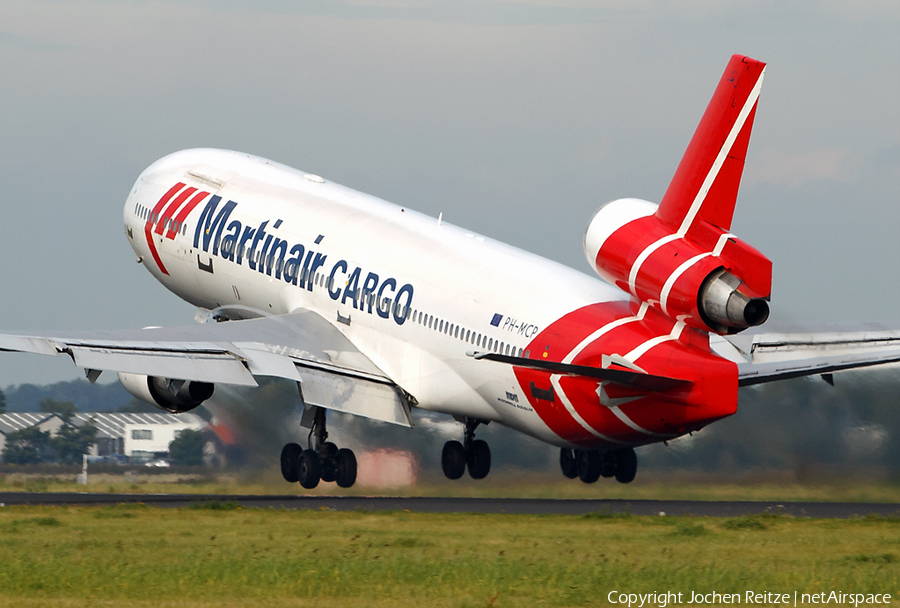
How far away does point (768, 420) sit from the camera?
4156cm

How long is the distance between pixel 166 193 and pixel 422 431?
1124 centimetres

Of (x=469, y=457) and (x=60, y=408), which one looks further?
(x=60, y=408)

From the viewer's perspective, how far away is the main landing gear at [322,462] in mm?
38594

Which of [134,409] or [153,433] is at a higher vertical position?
[134,409]

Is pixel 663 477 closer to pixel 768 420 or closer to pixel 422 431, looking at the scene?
pixel 768 420

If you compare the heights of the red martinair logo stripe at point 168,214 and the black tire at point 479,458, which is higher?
the red martinair logo stripe at point 168,214

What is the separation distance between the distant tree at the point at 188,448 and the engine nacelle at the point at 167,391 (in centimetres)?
797

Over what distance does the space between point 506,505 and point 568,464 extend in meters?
3.17

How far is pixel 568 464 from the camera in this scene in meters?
39.6

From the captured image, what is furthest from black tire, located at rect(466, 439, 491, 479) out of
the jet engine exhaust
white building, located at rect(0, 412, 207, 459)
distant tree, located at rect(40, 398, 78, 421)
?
distant tree, located at rect(40, 398, 78, 421)

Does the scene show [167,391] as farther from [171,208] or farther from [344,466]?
[171,208]

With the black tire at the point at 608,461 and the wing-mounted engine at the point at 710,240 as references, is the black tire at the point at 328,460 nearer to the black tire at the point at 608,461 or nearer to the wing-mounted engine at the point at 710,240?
the black tire at the point at 608,461

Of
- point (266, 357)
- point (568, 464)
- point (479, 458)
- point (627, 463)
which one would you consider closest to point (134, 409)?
point (479, 458)

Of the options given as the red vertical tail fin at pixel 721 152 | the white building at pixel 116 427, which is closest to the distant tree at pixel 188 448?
the white building at pixel 116 427
